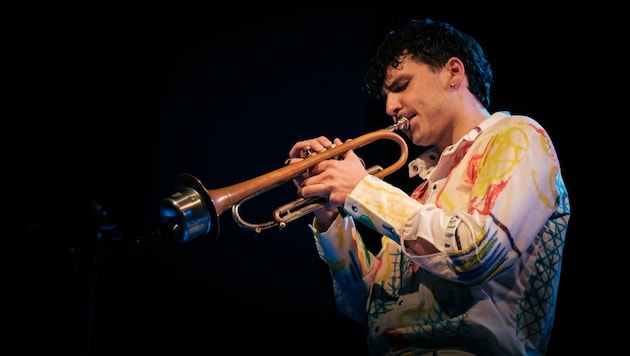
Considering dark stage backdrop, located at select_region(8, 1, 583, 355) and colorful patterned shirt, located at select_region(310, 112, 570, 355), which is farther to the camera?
dark stage backdrop, located at select_region(8, 1, 583, 355)

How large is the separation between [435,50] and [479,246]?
129 centimetres

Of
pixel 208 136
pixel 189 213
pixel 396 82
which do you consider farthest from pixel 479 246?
pixel 208 136

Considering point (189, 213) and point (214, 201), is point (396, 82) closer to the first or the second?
point (214, 201)

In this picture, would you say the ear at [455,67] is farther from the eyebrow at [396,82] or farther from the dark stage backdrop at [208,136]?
the dark stage backdrop at [208,136]

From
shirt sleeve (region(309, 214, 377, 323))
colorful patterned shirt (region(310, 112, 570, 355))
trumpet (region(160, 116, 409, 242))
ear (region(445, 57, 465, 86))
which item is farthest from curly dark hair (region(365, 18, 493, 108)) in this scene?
shirt sleeve (region(309, 214, 377, 323))

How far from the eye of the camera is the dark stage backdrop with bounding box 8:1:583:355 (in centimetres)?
285

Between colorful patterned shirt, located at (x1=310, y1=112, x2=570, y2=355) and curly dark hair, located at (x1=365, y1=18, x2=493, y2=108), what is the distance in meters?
0.50

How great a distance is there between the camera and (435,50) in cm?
234

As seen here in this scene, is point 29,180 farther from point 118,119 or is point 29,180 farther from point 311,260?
point 311,260

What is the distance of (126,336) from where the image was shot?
9.16 feet

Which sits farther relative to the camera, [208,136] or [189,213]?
[208,136]

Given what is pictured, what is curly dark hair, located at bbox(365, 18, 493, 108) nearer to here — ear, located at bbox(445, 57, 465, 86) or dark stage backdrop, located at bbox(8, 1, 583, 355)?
ear, located at bbox(445, 57, 465, 86)

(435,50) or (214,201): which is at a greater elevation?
(435,50)

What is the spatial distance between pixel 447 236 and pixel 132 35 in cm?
289
